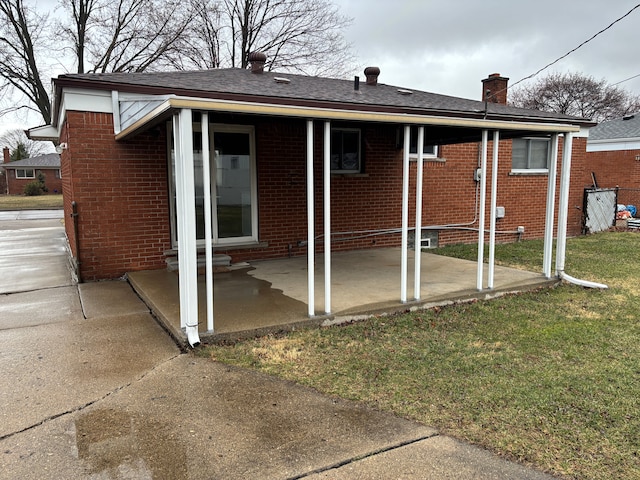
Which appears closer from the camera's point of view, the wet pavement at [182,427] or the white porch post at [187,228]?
the wet pavement at [182,427]

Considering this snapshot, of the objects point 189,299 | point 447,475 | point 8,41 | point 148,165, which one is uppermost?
point 8,41

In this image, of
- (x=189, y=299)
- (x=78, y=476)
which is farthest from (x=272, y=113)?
(x=78, y=476)

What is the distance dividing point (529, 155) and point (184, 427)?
1078 centimetres

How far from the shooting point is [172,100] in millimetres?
3965

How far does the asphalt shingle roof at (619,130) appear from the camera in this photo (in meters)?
18.9

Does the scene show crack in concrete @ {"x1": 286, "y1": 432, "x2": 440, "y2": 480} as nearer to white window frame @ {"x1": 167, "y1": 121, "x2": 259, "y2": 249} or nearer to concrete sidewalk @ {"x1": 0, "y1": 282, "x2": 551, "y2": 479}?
concrete sidewalk @ {"x1": 0, "y1": 282, "x2": 551, "y2": 479}

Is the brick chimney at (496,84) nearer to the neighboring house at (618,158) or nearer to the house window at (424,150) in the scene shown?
the house window at (424,150)

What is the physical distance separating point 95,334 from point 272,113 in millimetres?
2856

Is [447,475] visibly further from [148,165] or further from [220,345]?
[148,165]

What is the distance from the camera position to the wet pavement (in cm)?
260

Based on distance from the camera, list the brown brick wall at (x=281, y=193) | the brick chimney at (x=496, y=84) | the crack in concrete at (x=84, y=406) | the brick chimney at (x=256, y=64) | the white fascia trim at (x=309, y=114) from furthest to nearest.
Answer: the brick chimney at (x=496, y=84), the brick chimney at (x=256, y=64), the brown brick wall at (x=281, y=193), the white fascia trim at (x=309, y=114), the crack in concrete at (x=84, y=406)

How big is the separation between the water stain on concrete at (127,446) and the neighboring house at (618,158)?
19.5 metres

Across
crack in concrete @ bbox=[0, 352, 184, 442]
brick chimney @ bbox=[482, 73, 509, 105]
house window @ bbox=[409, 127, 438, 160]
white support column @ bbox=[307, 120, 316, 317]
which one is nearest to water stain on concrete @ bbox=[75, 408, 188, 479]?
crack in concrete @ bbox=[0, 352, 184, 442]

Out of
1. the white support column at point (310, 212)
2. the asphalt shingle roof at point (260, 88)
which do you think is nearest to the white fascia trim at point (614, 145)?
the asphalt shingle roof at point (260, 88)
